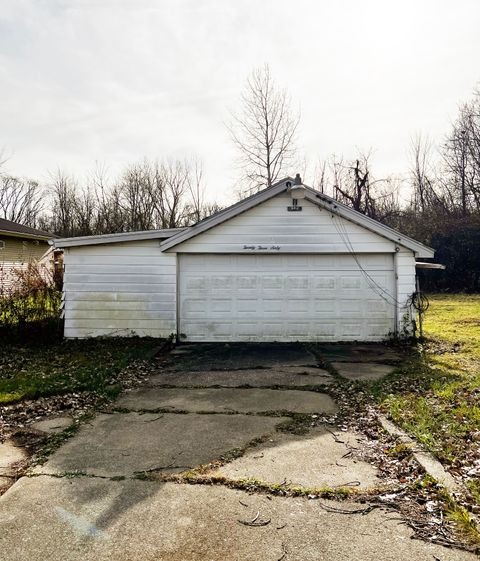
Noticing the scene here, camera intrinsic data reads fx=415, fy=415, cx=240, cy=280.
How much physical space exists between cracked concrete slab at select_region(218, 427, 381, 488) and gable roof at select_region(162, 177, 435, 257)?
6495 mm

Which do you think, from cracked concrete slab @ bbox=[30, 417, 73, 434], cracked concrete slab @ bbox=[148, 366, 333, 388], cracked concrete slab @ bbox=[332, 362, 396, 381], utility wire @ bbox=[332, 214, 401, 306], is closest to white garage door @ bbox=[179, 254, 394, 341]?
utility wire @ bbox=[332, 214, 401, 306]

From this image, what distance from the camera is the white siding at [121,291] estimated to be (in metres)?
10.1

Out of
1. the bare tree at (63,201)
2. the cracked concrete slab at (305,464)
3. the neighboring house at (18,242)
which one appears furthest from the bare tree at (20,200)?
the cracked concrete slab at (305,464)

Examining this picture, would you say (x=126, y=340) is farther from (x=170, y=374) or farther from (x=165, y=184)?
(x=165, y=184)

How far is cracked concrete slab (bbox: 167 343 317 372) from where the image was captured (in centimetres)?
794

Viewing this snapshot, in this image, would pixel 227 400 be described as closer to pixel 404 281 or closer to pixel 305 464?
pixel 305 464

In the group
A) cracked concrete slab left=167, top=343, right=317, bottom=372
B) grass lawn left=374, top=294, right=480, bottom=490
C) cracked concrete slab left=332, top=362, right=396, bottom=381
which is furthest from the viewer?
cracked concrete slab left=167, top=343, right=317, bottom=372

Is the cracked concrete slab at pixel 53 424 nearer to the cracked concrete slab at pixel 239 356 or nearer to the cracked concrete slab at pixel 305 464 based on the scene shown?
the cracked concrete slab at pixel 305 464

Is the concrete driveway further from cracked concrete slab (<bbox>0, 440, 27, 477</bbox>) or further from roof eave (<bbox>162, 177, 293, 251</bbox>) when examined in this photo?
roof eave (<bbox>162, 177, 293, 251</bbox>)

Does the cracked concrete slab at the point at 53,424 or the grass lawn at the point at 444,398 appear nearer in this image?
the grass lawn at the point at 444,398

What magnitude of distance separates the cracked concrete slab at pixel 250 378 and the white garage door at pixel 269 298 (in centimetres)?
274

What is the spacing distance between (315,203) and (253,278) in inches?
93.3

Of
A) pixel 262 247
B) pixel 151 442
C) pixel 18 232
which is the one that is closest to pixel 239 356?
pixel 262 247

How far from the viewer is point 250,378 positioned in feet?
22.8
